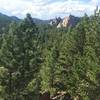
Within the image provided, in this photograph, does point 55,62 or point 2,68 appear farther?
point 55,62

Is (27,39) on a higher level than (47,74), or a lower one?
higher

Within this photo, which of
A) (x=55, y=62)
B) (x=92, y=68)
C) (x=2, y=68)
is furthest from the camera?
(x=55, y=62)

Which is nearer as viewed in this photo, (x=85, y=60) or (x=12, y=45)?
(x=12, y=45)

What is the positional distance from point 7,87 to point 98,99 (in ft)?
32.3

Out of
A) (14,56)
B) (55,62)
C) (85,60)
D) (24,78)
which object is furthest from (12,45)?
(55,62)

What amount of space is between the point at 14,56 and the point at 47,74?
18894 millimetres

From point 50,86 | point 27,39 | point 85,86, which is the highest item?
point 27,39

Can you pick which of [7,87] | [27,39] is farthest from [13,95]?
[27,39]

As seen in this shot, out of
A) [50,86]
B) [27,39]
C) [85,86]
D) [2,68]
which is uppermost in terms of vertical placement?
[27,39]

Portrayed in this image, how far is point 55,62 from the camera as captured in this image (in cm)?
5569

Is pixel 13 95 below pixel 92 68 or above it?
below

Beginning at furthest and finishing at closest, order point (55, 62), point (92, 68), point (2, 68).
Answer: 1. point (55, 62)
2. point (92, 68)
3. point (2, 68)

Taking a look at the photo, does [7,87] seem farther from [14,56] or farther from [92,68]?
Answer: [92,68]

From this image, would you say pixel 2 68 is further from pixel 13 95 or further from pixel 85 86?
pixel 85 86
